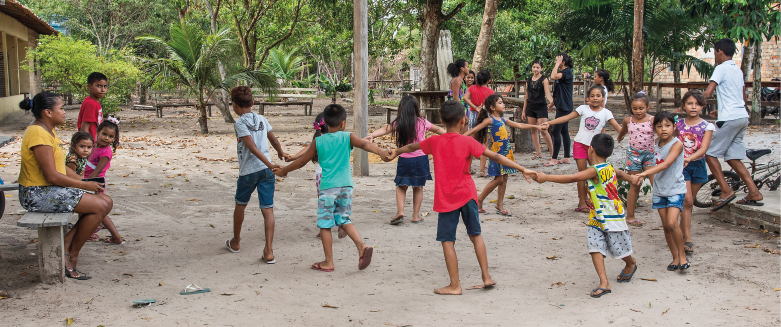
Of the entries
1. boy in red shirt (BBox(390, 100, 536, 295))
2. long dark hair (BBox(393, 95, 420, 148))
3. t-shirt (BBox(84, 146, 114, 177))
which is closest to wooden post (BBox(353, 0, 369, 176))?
long dark hair (BBox(393, 95, 420, 148))

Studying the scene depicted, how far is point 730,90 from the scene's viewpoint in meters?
5.73

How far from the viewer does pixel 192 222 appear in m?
6.16

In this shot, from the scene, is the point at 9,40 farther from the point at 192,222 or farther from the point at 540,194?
the point at 540,194

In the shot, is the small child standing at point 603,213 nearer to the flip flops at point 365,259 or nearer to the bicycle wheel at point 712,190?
the flip flops at point 365,259

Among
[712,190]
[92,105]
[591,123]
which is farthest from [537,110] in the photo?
[92,105]

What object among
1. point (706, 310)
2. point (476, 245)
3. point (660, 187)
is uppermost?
point (660, 187)

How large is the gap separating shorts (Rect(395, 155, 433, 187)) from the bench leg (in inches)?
117

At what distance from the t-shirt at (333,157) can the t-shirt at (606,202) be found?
181 cm

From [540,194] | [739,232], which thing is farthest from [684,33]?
[739,232]

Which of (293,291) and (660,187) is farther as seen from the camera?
(660,187)

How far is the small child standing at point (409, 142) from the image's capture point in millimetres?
5418

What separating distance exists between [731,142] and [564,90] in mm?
3842

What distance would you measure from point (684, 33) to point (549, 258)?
14.2 metres

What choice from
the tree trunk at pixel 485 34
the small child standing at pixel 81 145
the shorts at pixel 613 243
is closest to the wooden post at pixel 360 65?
the tree trunk at pixel 485 34
